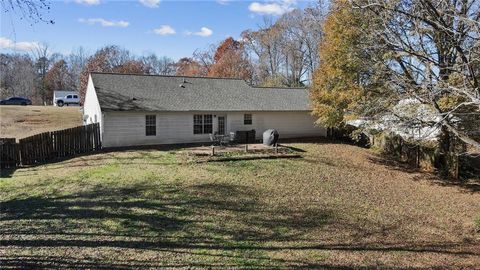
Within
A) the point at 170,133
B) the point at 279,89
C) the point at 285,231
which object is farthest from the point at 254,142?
the point at 285,231

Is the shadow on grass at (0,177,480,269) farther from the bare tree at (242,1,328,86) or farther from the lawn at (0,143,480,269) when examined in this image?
the bare tree at (242,1,328,86)

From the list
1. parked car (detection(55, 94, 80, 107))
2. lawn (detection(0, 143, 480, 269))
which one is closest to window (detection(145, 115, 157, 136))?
lawn (detection(0, 143, 480, 269))

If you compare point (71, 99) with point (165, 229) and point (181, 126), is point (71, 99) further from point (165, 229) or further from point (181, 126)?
point (165, 229)

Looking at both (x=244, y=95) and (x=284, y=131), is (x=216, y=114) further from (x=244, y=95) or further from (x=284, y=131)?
(x=284, y=131)

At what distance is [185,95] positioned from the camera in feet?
82.0

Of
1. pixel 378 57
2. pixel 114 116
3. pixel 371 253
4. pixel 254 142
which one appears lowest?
pixel 371 253

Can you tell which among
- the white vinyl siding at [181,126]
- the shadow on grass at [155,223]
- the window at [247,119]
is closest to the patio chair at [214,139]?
the white vinyl siding at [181,126]

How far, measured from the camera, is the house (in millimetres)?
21766

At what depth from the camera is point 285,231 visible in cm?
1010

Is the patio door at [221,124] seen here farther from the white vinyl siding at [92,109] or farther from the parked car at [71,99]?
the parked car at [71,99]

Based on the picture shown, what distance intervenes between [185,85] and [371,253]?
1992 cm

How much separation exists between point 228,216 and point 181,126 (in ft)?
43.7

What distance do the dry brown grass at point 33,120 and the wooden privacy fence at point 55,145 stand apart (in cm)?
1252

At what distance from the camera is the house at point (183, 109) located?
71.4 ft
